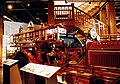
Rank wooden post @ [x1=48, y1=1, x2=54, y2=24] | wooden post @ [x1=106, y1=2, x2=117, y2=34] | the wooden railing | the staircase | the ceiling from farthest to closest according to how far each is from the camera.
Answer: the ceiling → wooden post @ [x1=106, y1=2, x2=117, y2=34] → the wooden railing → wooden post @ [x1=48, y1=1, x2=54, y2=24] → the staircase

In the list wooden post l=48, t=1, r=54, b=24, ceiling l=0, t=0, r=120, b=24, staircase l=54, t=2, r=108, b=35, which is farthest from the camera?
ceiling l=0, t=0, r=120, b=24

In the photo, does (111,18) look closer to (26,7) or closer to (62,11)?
(62,11)

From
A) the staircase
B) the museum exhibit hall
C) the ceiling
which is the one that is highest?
the ceiling

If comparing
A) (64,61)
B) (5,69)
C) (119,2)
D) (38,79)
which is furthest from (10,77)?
A: (119,2)

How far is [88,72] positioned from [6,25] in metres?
9.84

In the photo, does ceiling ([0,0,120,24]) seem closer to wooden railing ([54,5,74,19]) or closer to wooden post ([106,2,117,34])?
wooden post ([106,2,117,34])

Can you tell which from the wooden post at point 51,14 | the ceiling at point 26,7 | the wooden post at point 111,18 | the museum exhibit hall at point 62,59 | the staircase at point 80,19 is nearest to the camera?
the museum exhibit hall at point 62,59

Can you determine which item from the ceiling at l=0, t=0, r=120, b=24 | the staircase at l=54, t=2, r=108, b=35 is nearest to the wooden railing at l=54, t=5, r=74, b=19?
the staircase at l=54, t=2, r=108, b=35

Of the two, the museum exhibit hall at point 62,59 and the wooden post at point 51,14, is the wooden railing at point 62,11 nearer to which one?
the wooden post at point 51,14

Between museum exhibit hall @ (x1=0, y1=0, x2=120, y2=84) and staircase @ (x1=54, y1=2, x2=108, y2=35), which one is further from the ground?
staircase @ (x1=54, y1=2, x2=108, y2=35)

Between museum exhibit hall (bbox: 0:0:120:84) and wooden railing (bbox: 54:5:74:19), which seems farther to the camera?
wooden railing (bbox: 54:5:74:19)

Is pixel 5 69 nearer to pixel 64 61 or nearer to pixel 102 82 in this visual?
pixel 64 61

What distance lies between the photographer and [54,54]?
600 cm

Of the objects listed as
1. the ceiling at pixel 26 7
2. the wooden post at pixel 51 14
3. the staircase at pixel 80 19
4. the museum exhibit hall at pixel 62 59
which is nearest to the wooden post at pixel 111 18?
the staircase at pixel 80 19
